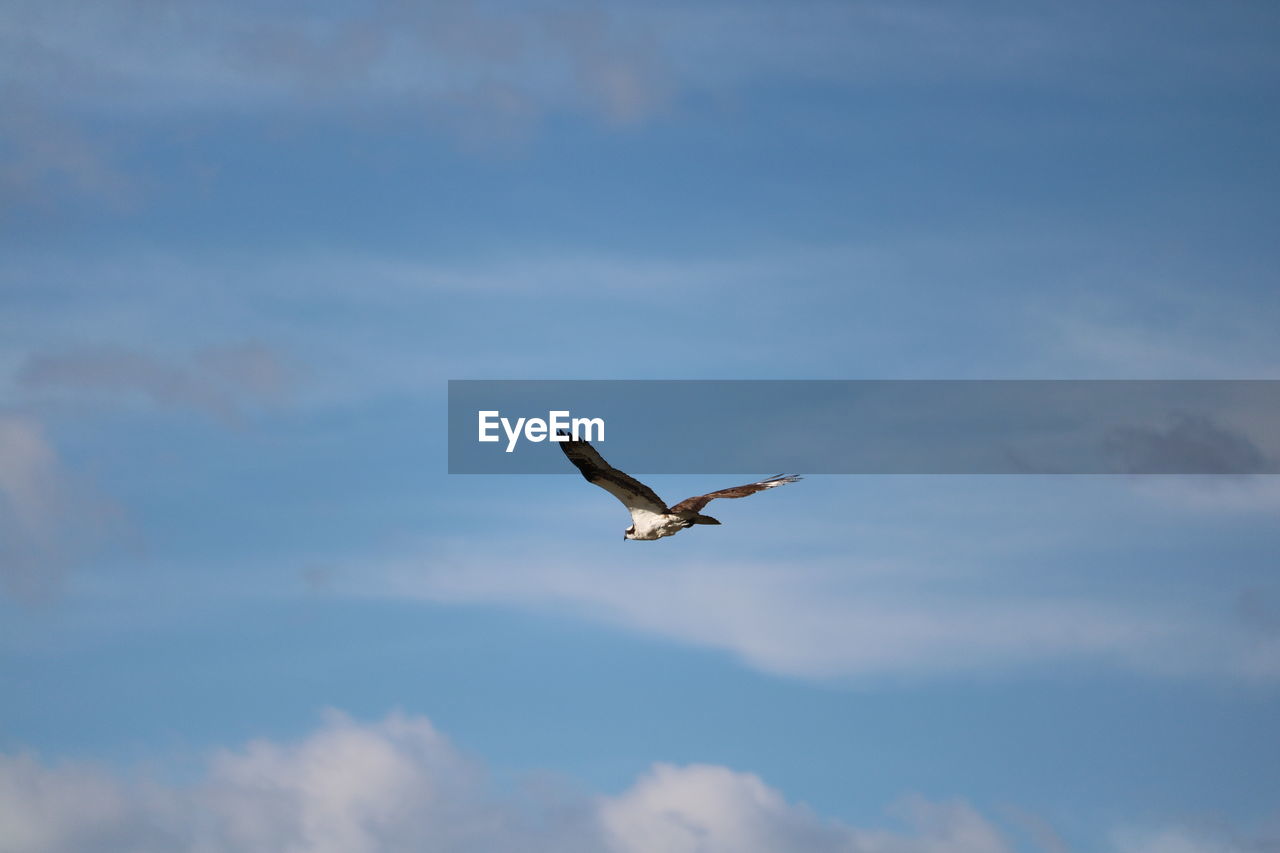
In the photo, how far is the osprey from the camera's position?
408ft

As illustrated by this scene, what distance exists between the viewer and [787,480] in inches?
4875

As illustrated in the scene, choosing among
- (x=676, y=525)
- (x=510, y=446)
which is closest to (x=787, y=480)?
(x=676, y=525)

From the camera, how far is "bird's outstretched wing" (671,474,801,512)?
123938mm

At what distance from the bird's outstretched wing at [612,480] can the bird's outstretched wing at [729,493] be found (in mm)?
1314

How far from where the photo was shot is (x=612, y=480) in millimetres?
127312

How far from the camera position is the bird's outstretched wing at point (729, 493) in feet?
407

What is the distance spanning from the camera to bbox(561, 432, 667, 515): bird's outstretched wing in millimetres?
124375

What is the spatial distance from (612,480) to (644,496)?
6.75ft

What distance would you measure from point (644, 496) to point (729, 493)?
5119 millimetres

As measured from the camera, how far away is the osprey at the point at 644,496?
124 meters

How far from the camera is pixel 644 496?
417ft

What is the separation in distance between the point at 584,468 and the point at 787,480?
1178cm

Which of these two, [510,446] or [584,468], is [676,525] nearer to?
[584,468]

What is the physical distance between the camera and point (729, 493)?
12544cm
